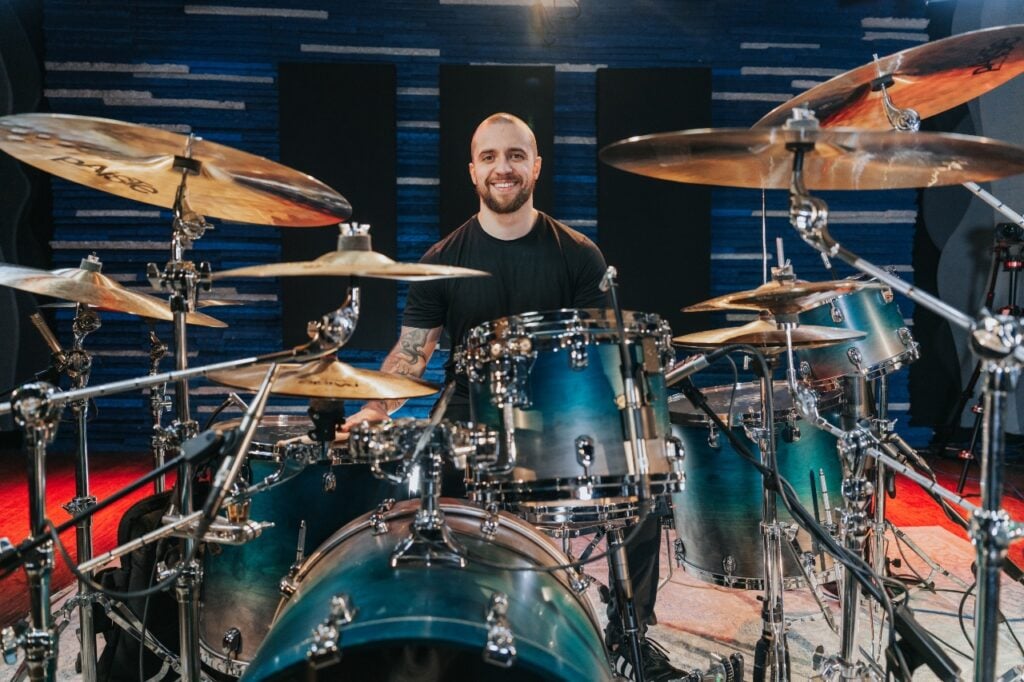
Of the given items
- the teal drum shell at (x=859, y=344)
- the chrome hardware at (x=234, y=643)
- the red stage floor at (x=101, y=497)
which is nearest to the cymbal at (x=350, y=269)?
the chrome hardware at (x=234, y=643)

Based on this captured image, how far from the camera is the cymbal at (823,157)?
142cm

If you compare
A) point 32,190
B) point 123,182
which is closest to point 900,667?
point 123,182

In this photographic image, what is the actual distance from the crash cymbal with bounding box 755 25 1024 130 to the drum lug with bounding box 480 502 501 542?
1.14 m

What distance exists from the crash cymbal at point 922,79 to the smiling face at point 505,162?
3.52 ft

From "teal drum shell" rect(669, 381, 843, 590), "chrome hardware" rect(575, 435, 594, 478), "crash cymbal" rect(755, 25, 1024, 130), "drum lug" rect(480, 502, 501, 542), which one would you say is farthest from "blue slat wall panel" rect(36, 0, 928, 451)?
"chrome hardware" rect(575, 435, 594, 478)

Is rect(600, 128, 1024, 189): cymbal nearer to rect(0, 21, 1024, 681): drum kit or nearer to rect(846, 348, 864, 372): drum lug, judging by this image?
rect(0, 21, 1024, 681): drum kit

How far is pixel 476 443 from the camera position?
5.14 ft

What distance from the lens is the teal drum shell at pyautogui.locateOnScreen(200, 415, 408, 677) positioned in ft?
7.25

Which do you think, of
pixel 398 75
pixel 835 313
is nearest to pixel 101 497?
pixel 398 75

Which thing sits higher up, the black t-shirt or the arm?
the black t-shirt

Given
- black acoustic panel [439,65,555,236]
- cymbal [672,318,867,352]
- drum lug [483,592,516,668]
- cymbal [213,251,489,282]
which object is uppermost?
black acoustic panel [439,65,555,236]

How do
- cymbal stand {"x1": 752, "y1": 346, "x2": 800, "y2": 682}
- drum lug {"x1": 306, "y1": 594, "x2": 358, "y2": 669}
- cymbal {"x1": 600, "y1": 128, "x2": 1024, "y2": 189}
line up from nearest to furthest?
drum lug {"x1": 306, "y1": 594, "x2": 358, "y2": 669}, cymbal {"x1": 600, "y1": 128, "x2": 1024, "y2": 189}, cymbal stand {"x1": 752, "y1": 346, "x2": 800, "y2": 682}

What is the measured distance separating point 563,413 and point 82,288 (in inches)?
53.9

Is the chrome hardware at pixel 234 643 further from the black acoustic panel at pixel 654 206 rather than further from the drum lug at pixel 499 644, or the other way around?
the black acoustic panel at pixel 654 206
